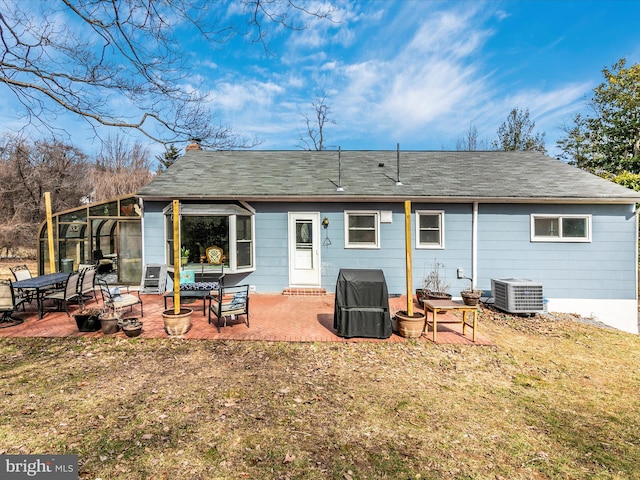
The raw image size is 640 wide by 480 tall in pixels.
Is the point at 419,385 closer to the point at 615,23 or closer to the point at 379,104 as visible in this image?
the point at 379,104

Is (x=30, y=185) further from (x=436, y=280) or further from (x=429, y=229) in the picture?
(x=436, y=280)

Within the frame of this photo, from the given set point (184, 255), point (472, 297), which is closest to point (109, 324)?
point (184, 255)

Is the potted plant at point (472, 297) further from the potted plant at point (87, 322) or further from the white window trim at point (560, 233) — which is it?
the potted plant at point (87, 322)

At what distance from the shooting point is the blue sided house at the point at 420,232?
28.5 ft

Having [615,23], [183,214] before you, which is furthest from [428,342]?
[615,23]

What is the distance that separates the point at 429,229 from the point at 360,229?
2.21 m

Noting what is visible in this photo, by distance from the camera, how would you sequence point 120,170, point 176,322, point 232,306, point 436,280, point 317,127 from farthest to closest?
point 120,170, point 317,127, point 436,280, point 232,306, point 176,322

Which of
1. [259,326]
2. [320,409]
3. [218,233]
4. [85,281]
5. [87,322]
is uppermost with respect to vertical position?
[218,233]

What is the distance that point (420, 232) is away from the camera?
9.21 meters

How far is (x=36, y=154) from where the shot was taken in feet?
63.5

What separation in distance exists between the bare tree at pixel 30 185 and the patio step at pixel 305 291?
16840 millimetres

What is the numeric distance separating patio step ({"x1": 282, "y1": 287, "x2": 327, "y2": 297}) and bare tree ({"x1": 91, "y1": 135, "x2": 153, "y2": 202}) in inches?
754

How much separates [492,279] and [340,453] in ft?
24.8

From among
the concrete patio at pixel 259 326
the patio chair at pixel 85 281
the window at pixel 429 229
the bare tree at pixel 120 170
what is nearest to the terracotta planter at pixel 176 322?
the concrete patio at pixel 259 326
